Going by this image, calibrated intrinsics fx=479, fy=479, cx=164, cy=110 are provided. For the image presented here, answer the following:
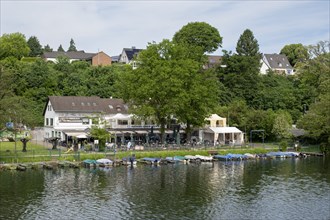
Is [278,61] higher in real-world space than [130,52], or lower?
lower

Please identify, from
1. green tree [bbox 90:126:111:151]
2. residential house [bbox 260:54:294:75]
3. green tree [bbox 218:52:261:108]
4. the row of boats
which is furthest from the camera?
residential house [bbox 260:54:294:75]

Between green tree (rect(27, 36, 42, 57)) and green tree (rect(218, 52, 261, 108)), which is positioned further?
green tree (rect(27, 36, 42, 57))

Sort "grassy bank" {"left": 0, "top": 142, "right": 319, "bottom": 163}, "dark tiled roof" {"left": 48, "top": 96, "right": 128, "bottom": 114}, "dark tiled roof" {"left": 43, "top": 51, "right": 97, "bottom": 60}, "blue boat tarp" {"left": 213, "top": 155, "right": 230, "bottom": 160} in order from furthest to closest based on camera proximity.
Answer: "dark tiled roof" {"left": 43, "top": 51, "right": 97, "bottom": 60}, "dark tiled roof" {"left": 48, "top": 96, "right": 128, "bottom": 114}, "blue boat tarp" {"left": 213, "top": 155, "right": 230, "bottom": 160}, "grassy bank" {"left": 0, "top": 142, "right": 319, "bottom": 163}

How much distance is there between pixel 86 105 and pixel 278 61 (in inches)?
2912

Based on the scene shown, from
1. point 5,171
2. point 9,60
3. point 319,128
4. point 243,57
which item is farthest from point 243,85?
point 5,171

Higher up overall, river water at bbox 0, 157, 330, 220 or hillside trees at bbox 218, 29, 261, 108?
hillside trees at bbox 218, 29, 261, 108

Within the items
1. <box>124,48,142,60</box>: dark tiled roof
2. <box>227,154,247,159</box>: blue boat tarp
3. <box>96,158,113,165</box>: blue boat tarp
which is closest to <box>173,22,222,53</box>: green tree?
<box>124,48,142,60</box>: dark tiled roof

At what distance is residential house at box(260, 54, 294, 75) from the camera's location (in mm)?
132750

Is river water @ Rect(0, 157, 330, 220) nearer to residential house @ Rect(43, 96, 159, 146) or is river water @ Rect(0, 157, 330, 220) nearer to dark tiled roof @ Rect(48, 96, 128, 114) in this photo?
residential house @ Rect(43, 96, 159, 146)

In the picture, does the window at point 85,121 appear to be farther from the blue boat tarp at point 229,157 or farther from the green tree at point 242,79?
the green tree at point 242,79

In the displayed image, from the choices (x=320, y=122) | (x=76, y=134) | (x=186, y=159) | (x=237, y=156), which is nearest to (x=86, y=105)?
(x=76, y=134)

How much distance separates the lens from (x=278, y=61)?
136 meters

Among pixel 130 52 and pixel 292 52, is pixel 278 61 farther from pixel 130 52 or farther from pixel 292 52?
pixel 130 52

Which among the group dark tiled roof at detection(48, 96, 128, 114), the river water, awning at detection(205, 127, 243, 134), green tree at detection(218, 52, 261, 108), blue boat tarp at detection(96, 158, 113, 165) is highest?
green tree at detection(218, 52, 261, 108)
